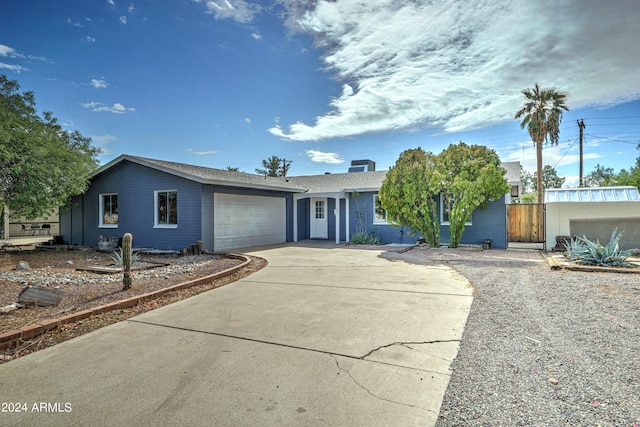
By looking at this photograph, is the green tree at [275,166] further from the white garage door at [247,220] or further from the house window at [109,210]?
the house window at [109,210]

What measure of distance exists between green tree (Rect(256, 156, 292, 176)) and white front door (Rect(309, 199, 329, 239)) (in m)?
24.9

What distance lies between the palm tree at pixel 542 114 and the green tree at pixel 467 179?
9.55m

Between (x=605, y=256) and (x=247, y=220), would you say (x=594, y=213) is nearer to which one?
(x=605, y=256)

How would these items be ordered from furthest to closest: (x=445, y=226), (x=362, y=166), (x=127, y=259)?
(x=362, y=166) → (x=445, y=226) → (x=127, y=259)

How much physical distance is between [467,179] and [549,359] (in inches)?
371

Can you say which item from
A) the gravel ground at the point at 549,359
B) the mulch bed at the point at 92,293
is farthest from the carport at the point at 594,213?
the mulch bed at the point at 92,293

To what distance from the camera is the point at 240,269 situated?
26.6 feet

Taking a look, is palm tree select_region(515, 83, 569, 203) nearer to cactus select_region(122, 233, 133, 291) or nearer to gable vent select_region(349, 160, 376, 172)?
gable vent select_region(349, 160, 376, 172)

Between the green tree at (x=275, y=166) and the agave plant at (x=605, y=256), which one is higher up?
the green tree at (x=275, y=166)

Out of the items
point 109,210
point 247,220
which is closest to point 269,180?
point 247,220

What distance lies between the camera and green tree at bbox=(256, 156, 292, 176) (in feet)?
135

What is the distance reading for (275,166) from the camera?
4197 cm

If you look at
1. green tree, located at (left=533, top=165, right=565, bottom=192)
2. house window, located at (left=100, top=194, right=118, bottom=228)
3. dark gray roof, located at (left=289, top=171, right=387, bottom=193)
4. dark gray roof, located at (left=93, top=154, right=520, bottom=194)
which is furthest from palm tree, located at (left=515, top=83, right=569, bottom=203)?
green tree, located at (left=533, top=165, right=565, bottom=192)

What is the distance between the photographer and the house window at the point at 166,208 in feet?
40.2
